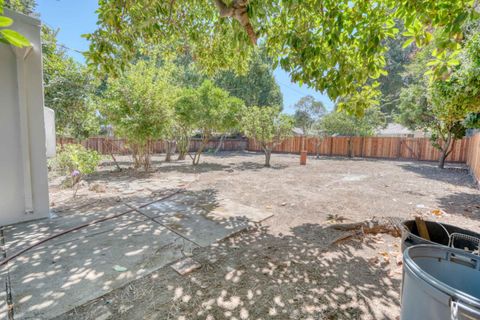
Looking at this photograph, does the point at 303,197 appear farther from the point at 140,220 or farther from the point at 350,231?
the point at 140,220

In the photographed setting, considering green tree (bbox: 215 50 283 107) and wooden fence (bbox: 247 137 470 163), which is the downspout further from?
green tree (bbox: 215 50 283 107)

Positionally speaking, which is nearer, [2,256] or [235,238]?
[2,256]

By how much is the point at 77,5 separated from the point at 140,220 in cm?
680

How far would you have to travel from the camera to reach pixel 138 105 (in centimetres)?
702

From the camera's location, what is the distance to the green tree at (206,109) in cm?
921

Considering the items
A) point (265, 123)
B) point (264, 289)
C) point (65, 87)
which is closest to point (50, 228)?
point (264, 289)

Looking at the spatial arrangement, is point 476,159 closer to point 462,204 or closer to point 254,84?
point 462,204

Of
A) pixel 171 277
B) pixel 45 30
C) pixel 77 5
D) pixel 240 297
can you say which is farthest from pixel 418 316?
pixel 45 30

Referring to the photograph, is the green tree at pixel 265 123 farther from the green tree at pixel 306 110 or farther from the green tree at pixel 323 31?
the green tree at pixel 306 110

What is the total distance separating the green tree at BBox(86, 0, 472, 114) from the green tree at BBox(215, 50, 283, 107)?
16721mm

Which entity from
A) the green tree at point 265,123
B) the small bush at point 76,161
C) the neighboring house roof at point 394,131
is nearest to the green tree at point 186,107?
the green tree at point 265,123

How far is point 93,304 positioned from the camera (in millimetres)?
1749

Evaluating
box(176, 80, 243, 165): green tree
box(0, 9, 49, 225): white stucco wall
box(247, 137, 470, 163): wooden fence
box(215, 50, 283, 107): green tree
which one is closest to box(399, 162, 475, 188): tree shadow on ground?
box(247, 137, 470, 163): wooden fence

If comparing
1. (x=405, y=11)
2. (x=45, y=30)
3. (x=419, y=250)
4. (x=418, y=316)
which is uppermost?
(x=45, y=30)
